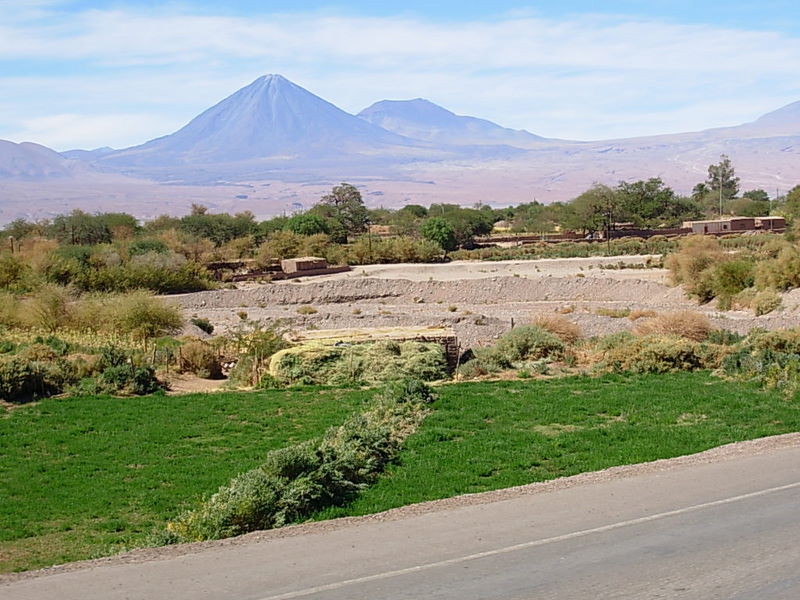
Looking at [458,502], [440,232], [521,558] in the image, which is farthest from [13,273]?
[521,558]

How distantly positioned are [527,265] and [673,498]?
56.9 meters

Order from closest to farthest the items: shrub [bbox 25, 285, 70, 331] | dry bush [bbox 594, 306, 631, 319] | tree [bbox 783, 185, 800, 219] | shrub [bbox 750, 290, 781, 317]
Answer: shrub [bbox 25, 285, 70, 331]
dry bush [bbox 594, 306, 631, 319]
shrub [bbox 750, 290, 781, 317]
tree [bbox 783, 185, 800, 219]

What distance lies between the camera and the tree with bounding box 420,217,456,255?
Answer: 8481cm

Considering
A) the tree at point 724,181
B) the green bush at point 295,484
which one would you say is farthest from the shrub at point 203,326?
the tree at point 724,181

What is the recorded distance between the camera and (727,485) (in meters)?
12.0

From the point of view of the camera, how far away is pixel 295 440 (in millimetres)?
15781

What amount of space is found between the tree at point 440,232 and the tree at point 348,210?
13803mm

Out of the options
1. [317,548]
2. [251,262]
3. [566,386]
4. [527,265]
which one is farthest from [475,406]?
[251,262]

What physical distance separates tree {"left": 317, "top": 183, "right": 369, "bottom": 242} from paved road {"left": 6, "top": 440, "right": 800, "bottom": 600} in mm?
87764

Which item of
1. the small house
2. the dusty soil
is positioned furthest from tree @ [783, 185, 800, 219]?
the small house

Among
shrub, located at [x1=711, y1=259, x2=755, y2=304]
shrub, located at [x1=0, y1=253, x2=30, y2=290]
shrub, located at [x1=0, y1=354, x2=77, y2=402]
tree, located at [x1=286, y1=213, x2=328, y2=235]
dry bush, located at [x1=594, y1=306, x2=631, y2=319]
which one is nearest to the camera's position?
shrub, located at [x1=0, y1=354, x2=77, y2=402]

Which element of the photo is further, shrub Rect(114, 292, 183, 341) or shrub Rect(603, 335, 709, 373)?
shrub Rect(114, 292, 183, 341)

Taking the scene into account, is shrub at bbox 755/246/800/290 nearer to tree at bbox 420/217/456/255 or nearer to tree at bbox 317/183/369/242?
tree at bbox 420/217/456/255

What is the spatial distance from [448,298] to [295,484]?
1711 inches
